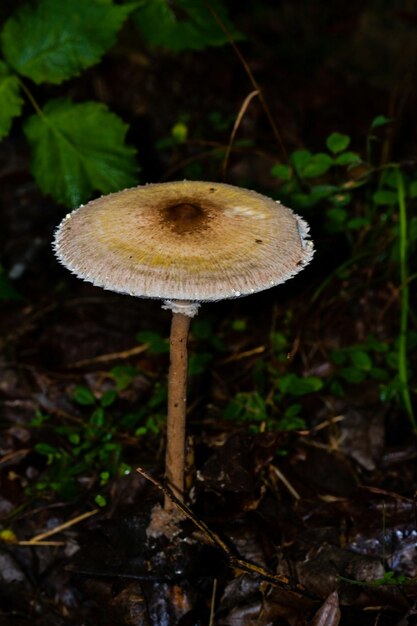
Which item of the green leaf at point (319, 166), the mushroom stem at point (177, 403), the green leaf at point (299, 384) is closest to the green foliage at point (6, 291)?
the mushroom stem at point (177, 403)

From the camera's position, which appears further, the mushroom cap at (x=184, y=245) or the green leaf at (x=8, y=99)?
the green leaf at (x=8, y=99)

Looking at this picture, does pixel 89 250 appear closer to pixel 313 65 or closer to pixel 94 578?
pixel 94 578

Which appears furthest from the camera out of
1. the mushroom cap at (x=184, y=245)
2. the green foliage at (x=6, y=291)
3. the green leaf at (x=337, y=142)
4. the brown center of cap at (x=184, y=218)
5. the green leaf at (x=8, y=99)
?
the green leaf at (x=337, y=142)

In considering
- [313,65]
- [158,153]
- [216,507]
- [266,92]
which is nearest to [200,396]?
[216,507]

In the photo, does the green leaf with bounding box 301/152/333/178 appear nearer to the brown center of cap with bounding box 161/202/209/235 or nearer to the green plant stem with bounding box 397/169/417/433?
the green plant stem with bounding box 397/169/417/433

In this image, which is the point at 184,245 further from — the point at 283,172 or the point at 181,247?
the point at 283,172

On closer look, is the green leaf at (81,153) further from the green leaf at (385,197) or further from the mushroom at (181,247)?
the green leaf at (385,197)

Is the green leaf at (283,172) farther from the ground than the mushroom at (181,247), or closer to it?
closer to it
